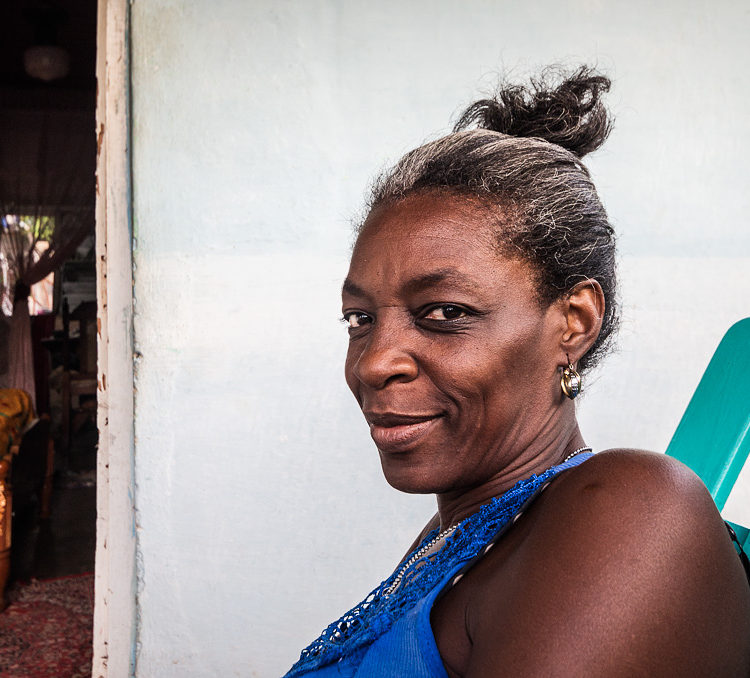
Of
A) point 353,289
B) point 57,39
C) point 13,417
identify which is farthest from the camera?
point 57,39

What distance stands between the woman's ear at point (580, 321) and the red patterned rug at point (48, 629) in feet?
10.6

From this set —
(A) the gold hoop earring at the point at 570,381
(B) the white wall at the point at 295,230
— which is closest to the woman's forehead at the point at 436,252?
(A) the gold hoop earring at the point at 570,381

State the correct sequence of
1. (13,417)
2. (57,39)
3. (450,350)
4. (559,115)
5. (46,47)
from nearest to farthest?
(450,350), (559,115), (13,417), (46,47), (57,39)

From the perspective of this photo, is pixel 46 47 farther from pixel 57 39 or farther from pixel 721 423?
pixel 721 423

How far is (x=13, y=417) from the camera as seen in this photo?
5324 millimetres

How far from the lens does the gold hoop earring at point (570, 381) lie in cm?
113

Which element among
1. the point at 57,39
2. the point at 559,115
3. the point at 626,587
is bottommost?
the point at 626,587

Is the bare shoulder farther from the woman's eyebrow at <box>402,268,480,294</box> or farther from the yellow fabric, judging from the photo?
the yellow fabric

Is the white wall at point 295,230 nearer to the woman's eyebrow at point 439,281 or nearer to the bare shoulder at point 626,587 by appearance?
the woman's eyebrow at point 439,281

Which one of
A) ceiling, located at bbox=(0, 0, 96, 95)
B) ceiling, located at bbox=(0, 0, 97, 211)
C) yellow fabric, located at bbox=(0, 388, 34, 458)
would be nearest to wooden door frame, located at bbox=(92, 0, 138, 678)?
yellow fabric, located at bbox=(0, 388, 34, 458)

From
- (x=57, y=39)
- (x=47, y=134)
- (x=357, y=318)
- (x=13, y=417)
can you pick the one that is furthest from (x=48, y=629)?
(x=47, y=134)

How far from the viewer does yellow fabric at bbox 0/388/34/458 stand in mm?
4977

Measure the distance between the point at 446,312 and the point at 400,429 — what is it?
19cm

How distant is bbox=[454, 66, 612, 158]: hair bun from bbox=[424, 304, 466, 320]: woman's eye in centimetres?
41
